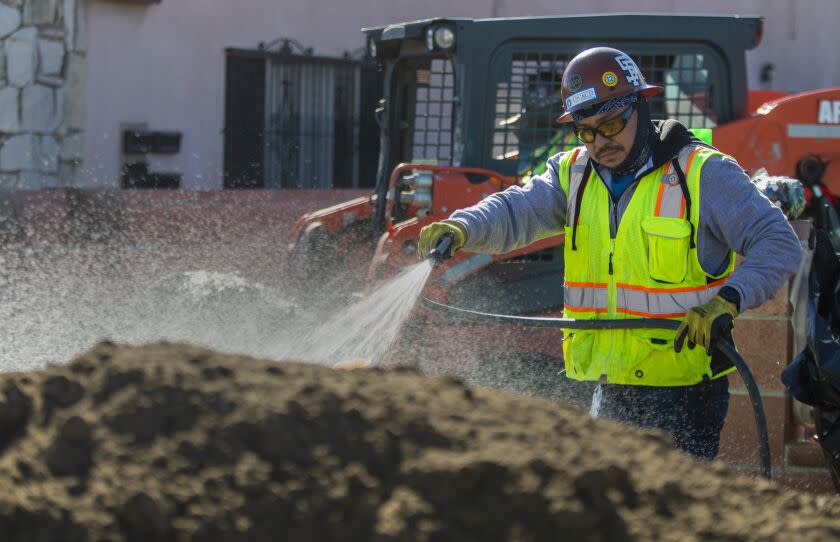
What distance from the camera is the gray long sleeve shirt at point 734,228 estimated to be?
3479 millimetres

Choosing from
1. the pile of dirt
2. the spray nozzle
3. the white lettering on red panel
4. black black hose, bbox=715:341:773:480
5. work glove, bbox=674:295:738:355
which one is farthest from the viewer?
the white lettering on red panel

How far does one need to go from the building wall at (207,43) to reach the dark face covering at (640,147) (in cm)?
1053

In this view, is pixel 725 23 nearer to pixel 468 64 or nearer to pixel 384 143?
pixel 468 64

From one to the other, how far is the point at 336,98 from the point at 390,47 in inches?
369

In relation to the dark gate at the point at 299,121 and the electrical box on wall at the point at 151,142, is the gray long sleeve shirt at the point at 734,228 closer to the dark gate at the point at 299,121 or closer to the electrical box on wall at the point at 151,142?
the electrical box on wall at the point at 151,142

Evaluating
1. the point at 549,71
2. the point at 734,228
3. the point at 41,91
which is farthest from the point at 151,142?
the point at 734,228

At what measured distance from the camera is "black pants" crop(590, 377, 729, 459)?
3.73 metres

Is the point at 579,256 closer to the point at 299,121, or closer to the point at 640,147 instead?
the point at 640,147

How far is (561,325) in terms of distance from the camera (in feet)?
12.6

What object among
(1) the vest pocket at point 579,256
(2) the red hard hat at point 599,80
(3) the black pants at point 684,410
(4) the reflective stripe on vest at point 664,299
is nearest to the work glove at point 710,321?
(4) the reflective stripe on vest at point 664,299

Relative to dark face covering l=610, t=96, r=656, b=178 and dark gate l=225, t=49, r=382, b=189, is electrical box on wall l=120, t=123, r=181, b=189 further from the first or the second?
dark face covering l=610, t=96, r=656, b=178

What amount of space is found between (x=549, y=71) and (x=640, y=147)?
234 cm

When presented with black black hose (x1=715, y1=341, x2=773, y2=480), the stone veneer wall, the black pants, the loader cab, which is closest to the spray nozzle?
the black pants

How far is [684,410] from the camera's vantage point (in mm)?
3732
